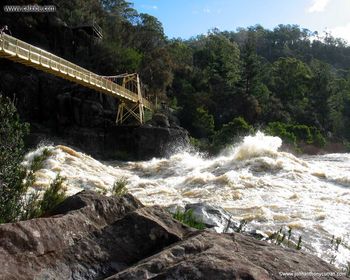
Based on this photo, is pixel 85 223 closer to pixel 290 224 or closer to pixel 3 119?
pixel 3 119

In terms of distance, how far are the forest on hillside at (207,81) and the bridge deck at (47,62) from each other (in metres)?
7.67

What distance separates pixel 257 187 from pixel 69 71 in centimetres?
1258

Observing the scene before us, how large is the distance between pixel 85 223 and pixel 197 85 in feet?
144

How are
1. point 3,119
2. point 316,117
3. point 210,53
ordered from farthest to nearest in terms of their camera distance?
point 210,53 < point 316,117 < point 3,119

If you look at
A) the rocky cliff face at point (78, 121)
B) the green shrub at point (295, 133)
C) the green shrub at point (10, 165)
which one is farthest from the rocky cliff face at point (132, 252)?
the green shrub at point (295, 133)

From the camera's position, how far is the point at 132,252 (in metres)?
2.96

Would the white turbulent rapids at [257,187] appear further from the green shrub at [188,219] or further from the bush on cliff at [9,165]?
the bush on cliff at [9,165]

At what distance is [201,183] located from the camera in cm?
1543

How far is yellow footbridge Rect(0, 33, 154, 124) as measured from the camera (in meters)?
18.6

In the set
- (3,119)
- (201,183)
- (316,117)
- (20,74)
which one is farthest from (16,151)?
(316,117)

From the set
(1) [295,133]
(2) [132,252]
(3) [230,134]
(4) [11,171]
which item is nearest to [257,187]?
(4) [11,171]

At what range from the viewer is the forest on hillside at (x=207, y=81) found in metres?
34.6

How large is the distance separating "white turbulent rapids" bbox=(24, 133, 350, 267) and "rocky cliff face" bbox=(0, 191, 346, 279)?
419cm

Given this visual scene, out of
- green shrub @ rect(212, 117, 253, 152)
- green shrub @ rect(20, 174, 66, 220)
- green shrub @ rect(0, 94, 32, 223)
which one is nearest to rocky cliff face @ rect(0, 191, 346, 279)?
green shrub @ rect(0, 94, 32, 223)
